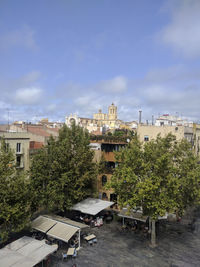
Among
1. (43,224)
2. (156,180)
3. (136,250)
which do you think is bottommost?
(136,250)

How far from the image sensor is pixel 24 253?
16.4 meters

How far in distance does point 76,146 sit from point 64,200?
6.61 m

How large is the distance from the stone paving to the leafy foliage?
11.8 feet

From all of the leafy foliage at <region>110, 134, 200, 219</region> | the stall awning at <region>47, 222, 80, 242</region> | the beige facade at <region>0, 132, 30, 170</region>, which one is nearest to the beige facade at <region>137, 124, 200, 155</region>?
the leafy foliage at <region>110, 134, 200, 219</region>

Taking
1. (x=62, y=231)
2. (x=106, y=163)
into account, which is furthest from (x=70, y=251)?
(x=106, y=163)

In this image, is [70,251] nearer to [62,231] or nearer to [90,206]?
[62,231]

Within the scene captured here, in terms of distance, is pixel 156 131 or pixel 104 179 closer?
pixel 104 179

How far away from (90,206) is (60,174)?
529 cm

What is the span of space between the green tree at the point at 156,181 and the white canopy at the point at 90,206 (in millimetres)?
4665

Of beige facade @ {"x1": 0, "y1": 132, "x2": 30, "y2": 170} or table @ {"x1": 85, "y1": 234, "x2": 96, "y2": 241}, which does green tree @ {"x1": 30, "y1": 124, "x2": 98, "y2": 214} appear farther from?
beige facade @ {"x1": 0, "y1": 132, "x2": 30, "y2": 170}

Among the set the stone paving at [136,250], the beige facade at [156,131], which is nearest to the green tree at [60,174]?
the stone paving at [136,250]

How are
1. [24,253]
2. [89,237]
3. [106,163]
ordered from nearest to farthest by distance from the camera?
[24,253] < [89,237] < [106,163]

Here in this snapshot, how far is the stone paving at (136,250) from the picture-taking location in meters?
18.4

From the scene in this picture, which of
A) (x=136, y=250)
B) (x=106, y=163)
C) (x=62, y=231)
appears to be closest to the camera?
(x=62, y=231)
